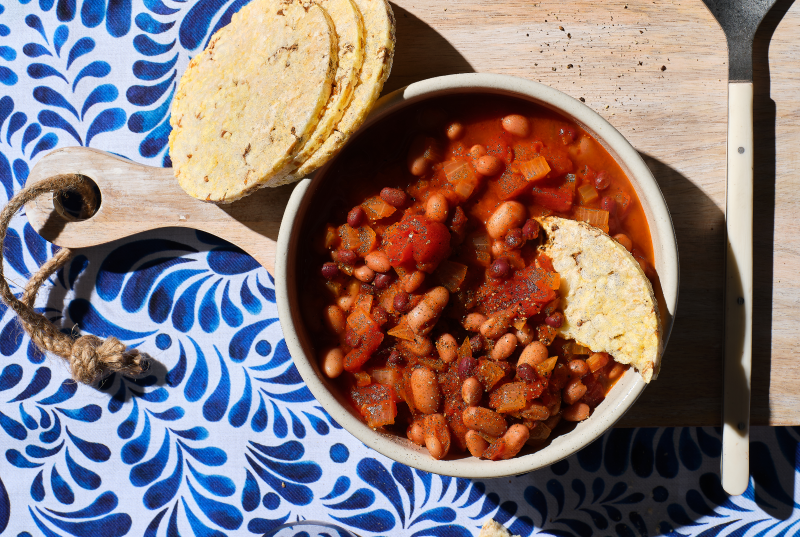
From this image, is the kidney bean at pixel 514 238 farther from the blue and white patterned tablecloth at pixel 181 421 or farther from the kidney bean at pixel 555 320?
the blue and white patterned tablecloth at pixel 181 421

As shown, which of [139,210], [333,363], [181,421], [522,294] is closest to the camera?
[522,294]

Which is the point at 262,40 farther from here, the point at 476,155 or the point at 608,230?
the point at 608,230

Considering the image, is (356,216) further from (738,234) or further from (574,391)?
(738,234)

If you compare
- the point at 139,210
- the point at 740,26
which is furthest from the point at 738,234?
the point at 139,210

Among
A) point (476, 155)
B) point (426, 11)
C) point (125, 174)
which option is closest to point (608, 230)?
point (476, 155)

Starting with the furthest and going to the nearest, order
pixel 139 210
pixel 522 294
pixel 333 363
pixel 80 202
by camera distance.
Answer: pixel 80 202, pixel 139 210, pixel 333 363, pixel 522 294

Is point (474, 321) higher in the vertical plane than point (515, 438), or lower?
higher

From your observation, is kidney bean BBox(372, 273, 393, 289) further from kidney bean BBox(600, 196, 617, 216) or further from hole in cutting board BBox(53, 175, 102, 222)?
hole in cutting board BBox(53, 175, 102, 222)
